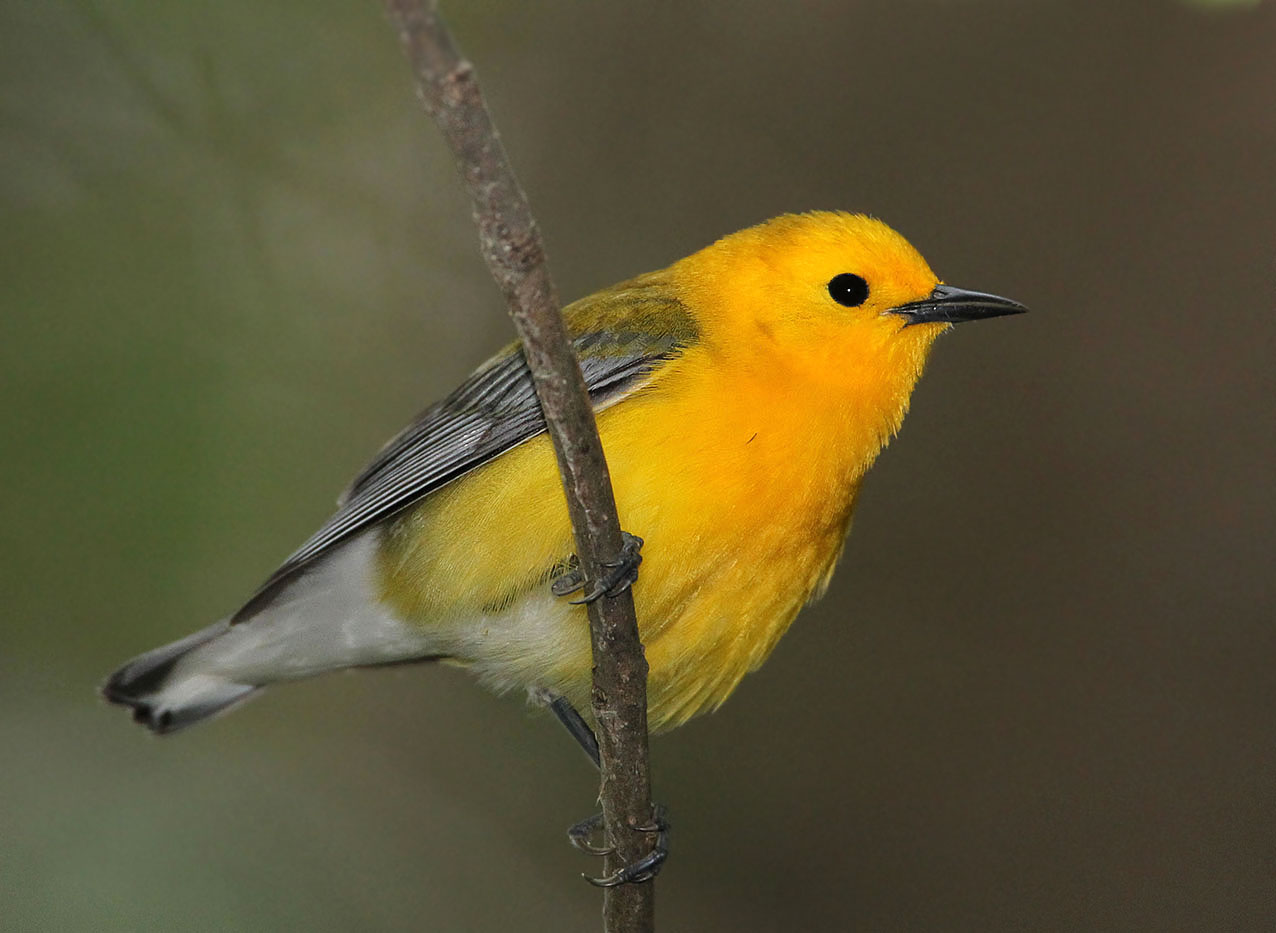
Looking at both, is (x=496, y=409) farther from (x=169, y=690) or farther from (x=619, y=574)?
(x=169, y=690)

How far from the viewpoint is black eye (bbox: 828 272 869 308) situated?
14.0ft

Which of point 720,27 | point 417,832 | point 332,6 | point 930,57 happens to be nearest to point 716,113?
point 720,27

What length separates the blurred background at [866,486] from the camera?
589cm

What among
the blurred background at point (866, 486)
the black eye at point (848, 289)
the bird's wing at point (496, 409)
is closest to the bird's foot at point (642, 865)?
the bird's wing at point (496, 409)

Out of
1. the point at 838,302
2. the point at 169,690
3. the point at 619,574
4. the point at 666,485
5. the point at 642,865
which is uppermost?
the point at 838,302

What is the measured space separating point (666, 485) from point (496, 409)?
0.90 metres

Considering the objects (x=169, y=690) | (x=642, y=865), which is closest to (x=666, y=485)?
(x=642, y=865)

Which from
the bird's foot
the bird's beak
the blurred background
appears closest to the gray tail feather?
the blurred background

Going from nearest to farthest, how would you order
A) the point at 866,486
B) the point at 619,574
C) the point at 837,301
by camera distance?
1. the point at 619,574
2. the point at 837,301
3. the point at 866,486

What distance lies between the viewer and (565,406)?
9.12ft

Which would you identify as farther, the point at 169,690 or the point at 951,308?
the point at 169,690

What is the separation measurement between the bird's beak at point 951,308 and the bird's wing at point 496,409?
749mm

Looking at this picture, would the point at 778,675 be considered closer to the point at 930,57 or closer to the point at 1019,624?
the point at 1019,624

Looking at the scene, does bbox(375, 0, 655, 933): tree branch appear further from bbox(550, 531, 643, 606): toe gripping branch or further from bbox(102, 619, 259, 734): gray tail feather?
bbox(102, 619, 259, 734): gray tail feather
